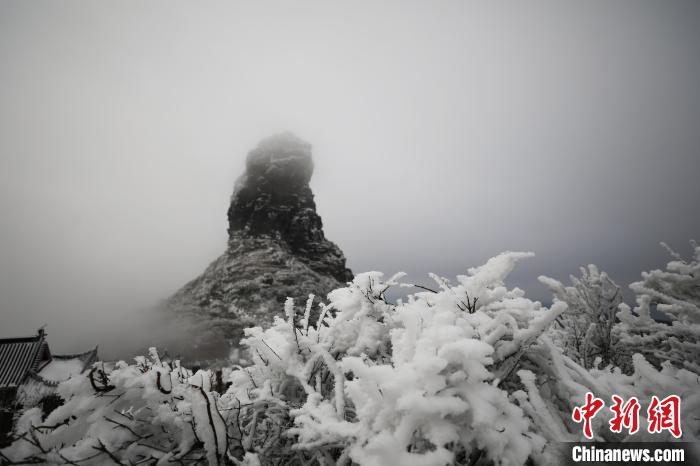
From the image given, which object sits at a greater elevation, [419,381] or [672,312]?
[419,381]

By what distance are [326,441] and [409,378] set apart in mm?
640

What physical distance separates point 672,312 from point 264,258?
2611 inches

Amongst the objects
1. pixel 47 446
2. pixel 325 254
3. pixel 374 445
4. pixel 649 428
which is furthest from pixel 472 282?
pixel 325 254

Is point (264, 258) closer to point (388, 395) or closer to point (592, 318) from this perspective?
point (592, 318)

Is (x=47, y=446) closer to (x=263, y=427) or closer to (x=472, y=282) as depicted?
(x=263, y=427)

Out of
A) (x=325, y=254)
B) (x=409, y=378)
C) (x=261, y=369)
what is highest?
(x=409, y=378)

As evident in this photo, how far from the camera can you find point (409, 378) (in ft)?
4.13

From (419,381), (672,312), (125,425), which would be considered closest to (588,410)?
(419,381)

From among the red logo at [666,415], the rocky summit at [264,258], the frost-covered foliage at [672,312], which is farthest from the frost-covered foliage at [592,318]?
the rocky summit at [264,258]

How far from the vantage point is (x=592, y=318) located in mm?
4699

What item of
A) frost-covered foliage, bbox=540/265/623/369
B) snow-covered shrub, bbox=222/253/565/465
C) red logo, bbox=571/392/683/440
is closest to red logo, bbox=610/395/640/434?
red logo, bbox=571/392/683/440

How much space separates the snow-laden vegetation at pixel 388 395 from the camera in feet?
4.12

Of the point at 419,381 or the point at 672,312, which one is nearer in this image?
the point at 419,381

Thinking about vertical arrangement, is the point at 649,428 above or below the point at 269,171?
below
